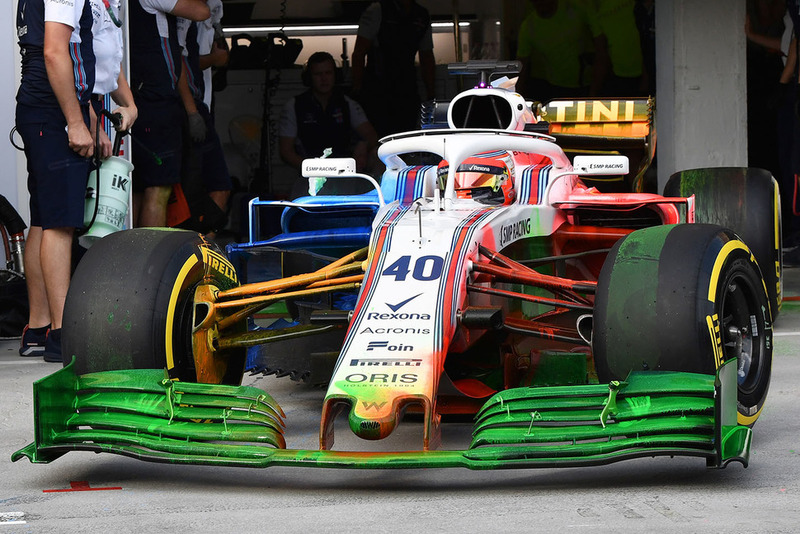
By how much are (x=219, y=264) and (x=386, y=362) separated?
1.22 meters

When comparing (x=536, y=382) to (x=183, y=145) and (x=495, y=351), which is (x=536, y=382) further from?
(x=183, y=145)

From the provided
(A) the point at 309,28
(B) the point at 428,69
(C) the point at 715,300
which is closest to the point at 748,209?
(C) the point at 715,300

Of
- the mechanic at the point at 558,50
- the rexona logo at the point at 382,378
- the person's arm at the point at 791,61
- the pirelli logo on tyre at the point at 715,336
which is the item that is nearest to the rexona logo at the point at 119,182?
the rexona logo at the point at 382,378

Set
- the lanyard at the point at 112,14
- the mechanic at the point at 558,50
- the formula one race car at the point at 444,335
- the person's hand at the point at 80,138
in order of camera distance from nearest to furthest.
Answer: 1. the formula one race car at the point at 444,335
2. the person's hand at the point at 80,138
3. the lanyard at the point at 112,14
4. the mechanic at the point at 558,50

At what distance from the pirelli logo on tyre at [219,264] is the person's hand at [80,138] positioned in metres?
1.93

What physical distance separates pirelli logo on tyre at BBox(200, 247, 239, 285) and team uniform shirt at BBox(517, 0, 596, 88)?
6.95m

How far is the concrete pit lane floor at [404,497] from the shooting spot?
3656 mm

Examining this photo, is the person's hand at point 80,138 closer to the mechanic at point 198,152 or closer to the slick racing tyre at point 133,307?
the mechanic at point 198,152

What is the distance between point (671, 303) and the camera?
13.9ft

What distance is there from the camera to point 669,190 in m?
7.46

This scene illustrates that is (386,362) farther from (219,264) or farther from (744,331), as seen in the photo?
(744,331)

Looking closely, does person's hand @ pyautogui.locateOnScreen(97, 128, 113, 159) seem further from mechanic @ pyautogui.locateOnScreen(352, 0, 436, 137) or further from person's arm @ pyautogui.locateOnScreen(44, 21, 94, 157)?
mechanic @ pyautogui.locateOnScreen(352, 0, 436, 137)

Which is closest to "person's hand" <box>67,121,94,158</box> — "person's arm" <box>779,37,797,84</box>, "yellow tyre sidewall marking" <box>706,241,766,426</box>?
"yellow tyre sidewall marking" <box>706,241,766,426</box>

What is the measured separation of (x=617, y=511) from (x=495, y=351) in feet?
5.20
